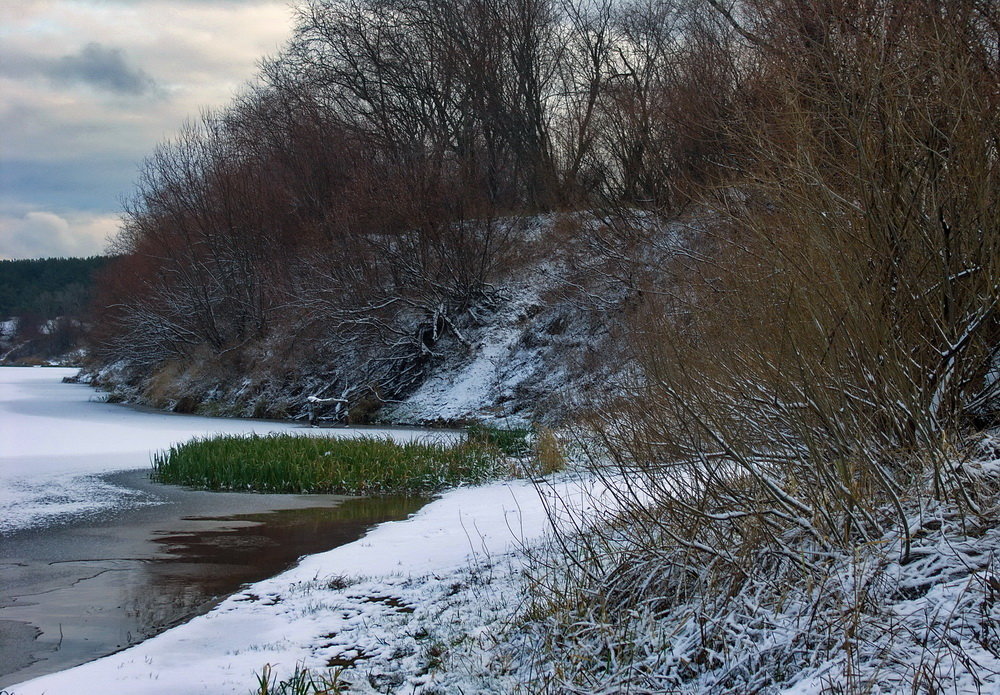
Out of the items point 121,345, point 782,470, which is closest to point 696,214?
point 782,470

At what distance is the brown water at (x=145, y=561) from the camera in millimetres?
6062

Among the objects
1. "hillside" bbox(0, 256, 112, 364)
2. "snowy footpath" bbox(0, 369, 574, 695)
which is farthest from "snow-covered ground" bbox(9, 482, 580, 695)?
"hillside" bbox(0, 256, 112, 364)

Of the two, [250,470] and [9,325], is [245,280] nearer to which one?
[250,470]

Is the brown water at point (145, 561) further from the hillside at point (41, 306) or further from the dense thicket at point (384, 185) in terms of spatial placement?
the hillside at point (41, 306)

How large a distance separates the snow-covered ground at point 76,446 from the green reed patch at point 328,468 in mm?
1085

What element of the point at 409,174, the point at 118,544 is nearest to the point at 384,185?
the point at 409,174

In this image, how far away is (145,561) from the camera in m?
8.23

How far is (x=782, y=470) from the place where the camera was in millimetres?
5078

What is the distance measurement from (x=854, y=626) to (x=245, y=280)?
91.6 ft

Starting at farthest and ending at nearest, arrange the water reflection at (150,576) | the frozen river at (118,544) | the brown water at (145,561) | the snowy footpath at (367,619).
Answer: the frozen river at (118,544), the brown water at (145,561), the water reflection at (150,576), the snowy footpath at (367,619)

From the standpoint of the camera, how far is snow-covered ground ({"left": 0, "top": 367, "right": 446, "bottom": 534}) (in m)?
11.3

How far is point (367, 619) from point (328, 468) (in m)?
6.82

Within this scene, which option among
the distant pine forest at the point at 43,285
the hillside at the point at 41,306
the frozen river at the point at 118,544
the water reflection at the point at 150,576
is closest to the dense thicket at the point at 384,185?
the frozen river at the point at 118,544

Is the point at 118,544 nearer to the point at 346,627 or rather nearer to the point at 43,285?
the point at 346,627
